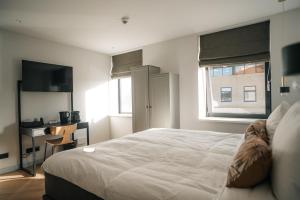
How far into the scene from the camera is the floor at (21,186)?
7.54ft

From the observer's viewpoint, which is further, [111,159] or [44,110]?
[44,110]

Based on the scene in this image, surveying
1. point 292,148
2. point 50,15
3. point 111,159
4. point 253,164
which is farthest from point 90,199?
point 50,15

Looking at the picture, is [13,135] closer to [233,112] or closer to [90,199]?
[90,199]

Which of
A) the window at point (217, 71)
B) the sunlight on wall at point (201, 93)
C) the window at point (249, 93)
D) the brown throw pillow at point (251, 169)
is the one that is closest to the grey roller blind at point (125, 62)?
the sunlight on wall at point (201, 93)

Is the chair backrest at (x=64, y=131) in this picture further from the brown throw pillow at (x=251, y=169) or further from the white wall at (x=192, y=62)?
the brown throw pillow at (x=251, y=169)

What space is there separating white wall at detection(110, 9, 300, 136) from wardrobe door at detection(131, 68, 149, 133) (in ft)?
1.74

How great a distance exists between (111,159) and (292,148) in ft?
4.07

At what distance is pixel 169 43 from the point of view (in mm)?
3900

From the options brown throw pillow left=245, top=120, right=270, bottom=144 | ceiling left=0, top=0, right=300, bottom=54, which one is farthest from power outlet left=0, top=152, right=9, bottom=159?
brown throw pillow left=245, top=120, right=270, bottom=144

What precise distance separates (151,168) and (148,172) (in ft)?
0.27

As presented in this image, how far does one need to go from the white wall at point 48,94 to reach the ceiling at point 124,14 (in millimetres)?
261

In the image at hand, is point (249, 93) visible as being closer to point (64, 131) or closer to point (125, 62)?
point (125, 62)

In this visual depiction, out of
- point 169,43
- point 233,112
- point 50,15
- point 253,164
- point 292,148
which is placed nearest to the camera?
point 292,148

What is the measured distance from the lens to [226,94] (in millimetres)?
3514
